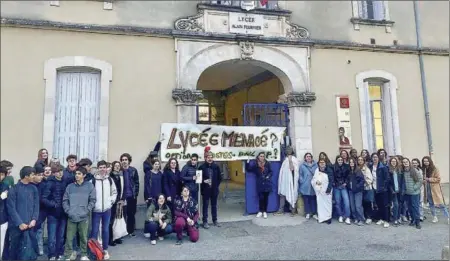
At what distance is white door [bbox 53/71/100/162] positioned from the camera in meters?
7.65

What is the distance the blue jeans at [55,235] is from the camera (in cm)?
541

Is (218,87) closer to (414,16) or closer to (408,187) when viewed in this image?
(414,16)

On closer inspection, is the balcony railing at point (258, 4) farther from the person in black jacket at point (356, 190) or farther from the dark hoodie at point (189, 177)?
the person in black jacket at point (356, 190)

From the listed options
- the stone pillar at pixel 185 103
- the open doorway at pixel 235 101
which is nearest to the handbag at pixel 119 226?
the open doorway at pixel 235 101

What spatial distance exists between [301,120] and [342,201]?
2.38 meters

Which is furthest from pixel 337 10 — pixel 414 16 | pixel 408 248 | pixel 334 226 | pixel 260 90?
pixel 408 248

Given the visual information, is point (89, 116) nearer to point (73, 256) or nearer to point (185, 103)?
point (185, 103)

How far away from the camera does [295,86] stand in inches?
359

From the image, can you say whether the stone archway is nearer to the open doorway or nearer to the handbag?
the open doorway

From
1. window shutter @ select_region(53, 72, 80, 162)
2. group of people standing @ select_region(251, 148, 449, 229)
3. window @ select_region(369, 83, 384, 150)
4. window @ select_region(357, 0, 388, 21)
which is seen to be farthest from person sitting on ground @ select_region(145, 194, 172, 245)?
window @ select_region(357, 0, 388, 21)

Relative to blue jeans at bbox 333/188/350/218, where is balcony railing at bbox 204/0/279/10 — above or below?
above

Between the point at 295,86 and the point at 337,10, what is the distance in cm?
275

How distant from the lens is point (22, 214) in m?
5.05

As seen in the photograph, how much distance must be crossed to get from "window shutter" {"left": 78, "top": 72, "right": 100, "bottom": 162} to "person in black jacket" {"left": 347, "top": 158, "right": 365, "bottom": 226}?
5797mm
